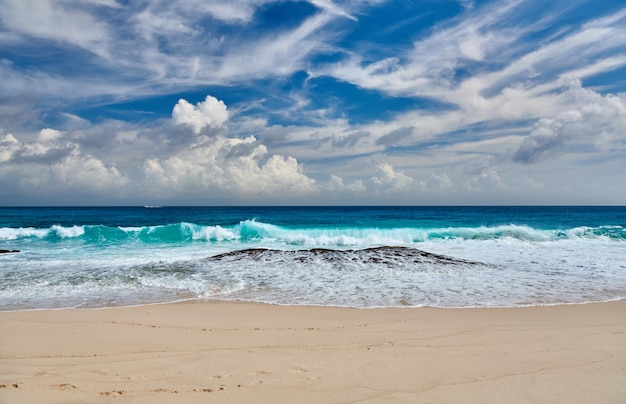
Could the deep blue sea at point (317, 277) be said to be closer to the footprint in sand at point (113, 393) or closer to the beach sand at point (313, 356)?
the beach sand at point (313, 356)

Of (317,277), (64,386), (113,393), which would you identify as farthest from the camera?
(317,277)

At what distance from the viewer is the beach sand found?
4.00m

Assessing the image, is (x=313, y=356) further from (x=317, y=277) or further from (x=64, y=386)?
(x=317, y=277)

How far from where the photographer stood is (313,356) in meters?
5.02

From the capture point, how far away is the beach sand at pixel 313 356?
4.00 metres

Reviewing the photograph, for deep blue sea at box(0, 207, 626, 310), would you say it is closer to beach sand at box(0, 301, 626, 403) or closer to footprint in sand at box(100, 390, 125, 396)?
beach sand at box(0, 301, 626, 403)

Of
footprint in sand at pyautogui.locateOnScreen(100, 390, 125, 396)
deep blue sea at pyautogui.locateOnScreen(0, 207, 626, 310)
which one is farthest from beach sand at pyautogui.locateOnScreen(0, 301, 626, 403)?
deep blue sea at pyautogui.locateOnScreen(0, 207, 626, 310)

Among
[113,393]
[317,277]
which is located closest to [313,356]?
[113,393]

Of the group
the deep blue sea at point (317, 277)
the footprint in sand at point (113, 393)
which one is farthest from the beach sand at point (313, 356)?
the deep blue sea at point (317, 277)

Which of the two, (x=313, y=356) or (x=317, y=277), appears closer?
(x=313, y=356)

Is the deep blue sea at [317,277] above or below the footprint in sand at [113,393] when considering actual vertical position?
below

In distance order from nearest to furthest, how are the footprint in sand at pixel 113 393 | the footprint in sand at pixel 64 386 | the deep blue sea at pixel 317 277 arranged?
the footprint in sand at pixel 113 393 → the footprint in sand at pixel 64 386 → the deep blue sea at pixel 317 277

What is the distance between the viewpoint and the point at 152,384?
4199mm

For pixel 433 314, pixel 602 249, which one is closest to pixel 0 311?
pixel 433 314
